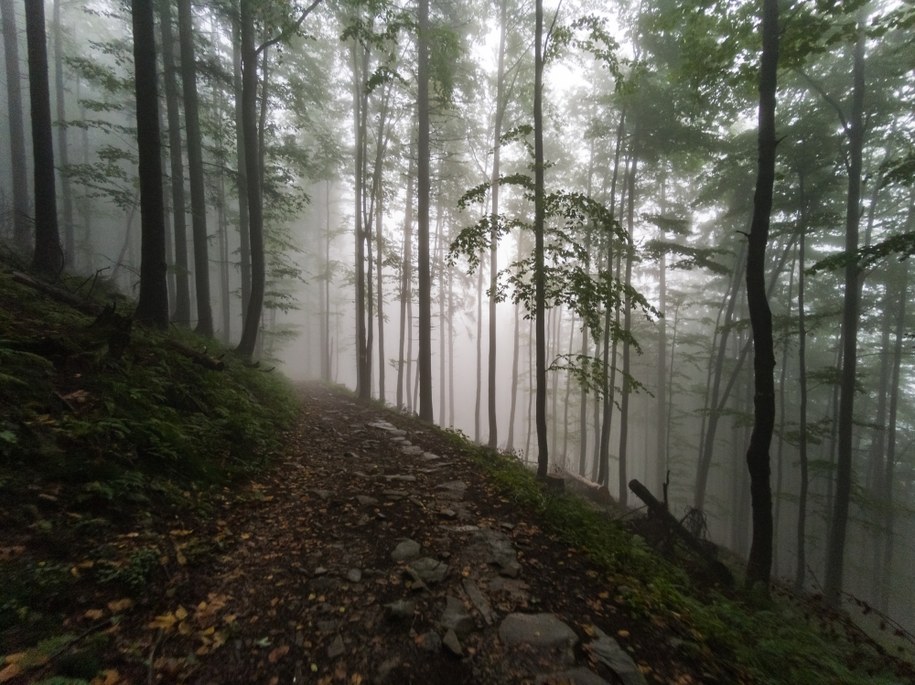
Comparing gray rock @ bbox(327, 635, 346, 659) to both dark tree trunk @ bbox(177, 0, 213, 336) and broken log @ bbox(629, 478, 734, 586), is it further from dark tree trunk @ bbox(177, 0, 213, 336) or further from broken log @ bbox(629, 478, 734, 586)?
dark tree trunk @ bbox(177, 0, 213, 336)

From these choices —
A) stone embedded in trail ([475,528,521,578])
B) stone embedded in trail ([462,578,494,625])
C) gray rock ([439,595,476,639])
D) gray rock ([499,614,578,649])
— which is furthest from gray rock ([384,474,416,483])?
gray rock ([499,614,578,649])

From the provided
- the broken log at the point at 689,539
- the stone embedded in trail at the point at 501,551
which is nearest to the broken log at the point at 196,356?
the stone embedded in trail at the point at 501,551

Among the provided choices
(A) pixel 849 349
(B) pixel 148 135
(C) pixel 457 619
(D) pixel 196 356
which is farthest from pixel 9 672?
(A) pixel 849 349

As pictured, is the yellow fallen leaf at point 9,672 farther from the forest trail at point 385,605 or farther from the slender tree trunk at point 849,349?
the slender tree trunk at point 849,349

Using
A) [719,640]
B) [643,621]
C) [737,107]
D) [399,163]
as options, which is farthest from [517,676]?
[399,163]

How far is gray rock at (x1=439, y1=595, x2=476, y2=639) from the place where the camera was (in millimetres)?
2588

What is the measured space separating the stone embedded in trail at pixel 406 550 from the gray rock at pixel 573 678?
1.54 metres

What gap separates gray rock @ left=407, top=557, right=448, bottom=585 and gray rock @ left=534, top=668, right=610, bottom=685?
112 cm

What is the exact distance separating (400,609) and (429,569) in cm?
62

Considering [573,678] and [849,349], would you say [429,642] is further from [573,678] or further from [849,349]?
[849,349]

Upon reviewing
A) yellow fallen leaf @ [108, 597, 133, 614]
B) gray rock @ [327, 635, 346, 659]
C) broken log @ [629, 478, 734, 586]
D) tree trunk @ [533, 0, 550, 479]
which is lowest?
broken log @ [629, 478, 734, 586]

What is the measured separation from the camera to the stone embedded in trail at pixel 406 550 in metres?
3.45

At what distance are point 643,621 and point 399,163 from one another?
678 inches

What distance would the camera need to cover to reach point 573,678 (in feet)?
7.42
